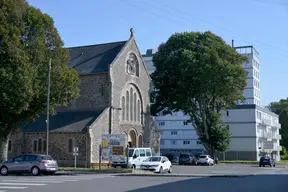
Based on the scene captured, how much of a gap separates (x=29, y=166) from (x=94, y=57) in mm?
20585

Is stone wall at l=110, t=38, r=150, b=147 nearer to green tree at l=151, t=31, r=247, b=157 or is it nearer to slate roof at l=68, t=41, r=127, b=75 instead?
slate roof at l=68, t=41, r=127, b=75

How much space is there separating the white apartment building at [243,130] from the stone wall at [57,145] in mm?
26205

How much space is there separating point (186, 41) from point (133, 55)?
11.1 metres

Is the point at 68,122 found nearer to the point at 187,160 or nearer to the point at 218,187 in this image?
the point at 187,160

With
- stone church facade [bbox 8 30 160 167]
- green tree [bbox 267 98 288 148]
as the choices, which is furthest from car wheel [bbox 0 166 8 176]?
green tree [bbox 267 98 288 148]

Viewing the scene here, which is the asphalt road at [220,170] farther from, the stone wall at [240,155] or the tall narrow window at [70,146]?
the stone wall at [240,155]

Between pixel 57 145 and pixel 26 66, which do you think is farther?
pixel 57 145

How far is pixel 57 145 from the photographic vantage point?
39781 millimetres

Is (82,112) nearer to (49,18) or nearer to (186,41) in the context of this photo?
(49,18)

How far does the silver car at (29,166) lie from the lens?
27422 mm

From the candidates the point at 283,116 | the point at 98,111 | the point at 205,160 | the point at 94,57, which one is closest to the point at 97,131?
the point at 98,111

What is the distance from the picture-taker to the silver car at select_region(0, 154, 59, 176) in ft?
90.0

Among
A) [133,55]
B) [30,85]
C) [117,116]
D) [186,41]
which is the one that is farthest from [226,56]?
[30,85]

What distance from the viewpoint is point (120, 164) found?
1325 inches
